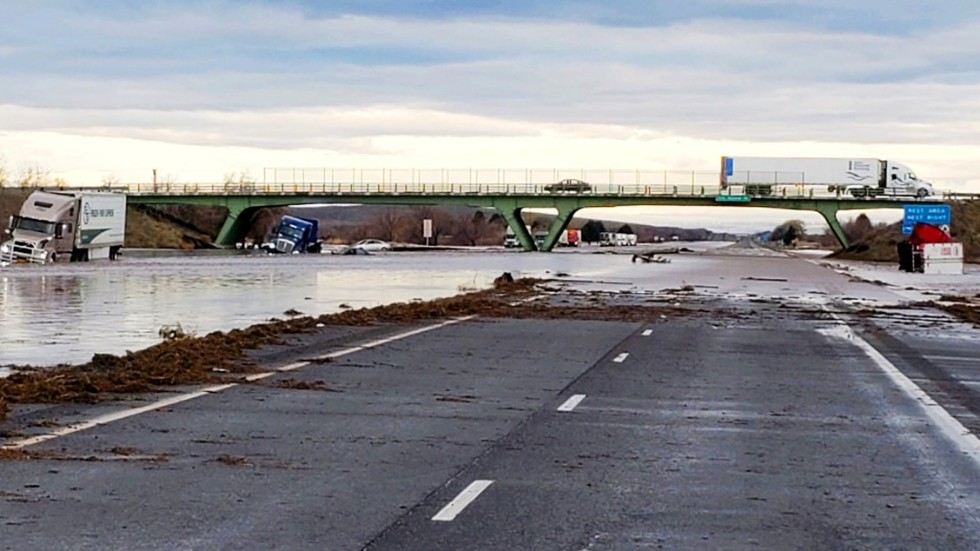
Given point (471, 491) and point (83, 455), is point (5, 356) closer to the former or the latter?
point (83, 455)

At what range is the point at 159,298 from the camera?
39031 millimetres

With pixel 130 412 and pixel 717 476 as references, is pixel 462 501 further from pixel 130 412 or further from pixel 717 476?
pixel 130 412

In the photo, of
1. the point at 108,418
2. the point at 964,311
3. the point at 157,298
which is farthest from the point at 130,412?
the point at 964,311

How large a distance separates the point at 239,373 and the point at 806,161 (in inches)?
4378

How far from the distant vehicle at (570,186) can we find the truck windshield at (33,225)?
5660cm

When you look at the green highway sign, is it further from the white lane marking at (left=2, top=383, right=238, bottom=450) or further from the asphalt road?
the white lane marking at (left=2, top=383, right=238, bottom=450)

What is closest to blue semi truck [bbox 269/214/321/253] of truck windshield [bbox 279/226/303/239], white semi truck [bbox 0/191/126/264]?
truck windshield [bbox 279/226/303/239]

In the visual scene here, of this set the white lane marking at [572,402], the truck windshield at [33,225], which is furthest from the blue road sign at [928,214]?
the white lane marking at [572,402]

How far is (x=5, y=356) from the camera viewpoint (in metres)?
20.9

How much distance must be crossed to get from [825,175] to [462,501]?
11883 cm

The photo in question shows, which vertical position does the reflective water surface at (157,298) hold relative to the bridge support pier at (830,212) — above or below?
below

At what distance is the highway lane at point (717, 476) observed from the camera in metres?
8.77

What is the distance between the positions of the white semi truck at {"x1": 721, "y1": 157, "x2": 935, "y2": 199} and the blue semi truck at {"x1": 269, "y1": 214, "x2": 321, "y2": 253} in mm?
33566

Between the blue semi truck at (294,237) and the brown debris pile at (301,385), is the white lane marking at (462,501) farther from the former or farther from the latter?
Answer: the blue semi truck at (294,237)
